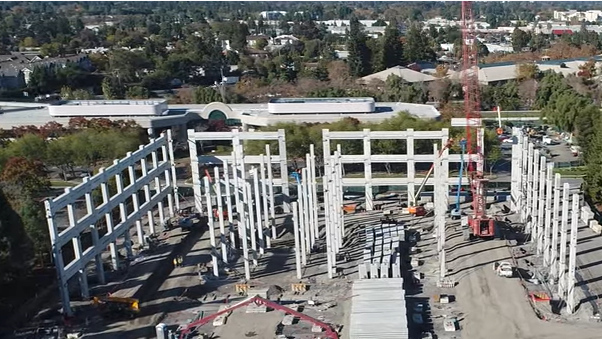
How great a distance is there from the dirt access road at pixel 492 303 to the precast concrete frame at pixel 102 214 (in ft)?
59.1

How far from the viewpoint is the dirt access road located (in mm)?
26359

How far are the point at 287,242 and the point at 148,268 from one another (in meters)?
8.48

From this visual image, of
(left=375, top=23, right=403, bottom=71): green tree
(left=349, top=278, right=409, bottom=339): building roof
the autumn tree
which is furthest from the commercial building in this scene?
(left=375, top=23, right=403, bottom=71): green tree

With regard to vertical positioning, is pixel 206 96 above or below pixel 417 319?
above

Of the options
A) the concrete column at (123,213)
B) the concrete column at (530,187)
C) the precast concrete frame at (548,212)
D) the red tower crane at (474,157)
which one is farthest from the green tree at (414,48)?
the concrete column at (123,213)

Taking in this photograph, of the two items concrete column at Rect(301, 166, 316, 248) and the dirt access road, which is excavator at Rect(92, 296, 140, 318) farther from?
the dirt access road

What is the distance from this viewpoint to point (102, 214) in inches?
1332

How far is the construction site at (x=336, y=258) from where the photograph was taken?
2791 cm

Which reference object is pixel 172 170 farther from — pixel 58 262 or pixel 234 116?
pixel 234 116

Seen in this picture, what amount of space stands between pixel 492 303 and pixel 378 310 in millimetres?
5722

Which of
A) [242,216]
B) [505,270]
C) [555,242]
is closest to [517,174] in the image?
[505,270]

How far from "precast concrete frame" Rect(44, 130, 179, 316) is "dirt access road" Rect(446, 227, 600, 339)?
710 inches

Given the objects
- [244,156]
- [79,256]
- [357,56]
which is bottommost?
[79,256]

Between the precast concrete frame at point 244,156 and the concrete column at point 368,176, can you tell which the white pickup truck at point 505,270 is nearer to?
the concrete column at point 368,176
